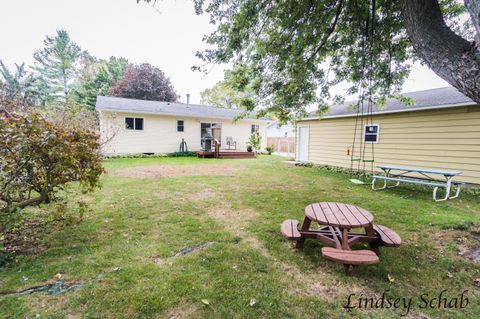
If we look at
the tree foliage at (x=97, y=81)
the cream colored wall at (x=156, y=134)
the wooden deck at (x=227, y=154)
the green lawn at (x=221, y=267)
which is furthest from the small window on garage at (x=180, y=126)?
the tree foliage at (x=97, y=81)

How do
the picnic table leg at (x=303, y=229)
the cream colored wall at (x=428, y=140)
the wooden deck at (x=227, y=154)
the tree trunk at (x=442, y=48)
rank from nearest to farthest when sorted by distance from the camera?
the tree trunk at (x=442, y=48) < the picnic table leg at (x=303, y=229) < the cream colored wall at (x=428, y=140) < the wooden deck at (x=227, y=154)

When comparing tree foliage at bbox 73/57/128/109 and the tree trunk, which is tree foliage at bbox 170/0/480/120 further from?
tree foliage at bbox 73/57/128/109

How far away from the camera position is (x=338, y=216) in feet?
7.97

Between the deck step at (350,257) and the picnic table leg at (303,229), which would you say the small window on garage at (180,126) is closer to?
the picnic table leg at (303,229)

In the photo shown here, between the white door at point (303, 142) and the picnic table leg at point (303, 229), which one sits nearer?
the picnic table leg at point (303, 229)

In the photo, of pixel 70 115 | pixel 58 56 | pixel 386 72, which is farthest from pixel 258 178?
pixel 58 56

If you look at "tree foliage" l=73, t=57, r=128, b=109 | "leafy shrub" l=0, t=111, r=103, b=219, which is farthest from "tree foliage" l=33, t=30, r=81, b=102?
"leafy shrub" l=0, t=111, r=103, b=219

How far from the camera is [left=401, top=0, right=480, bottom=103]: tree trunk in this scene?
1.77m

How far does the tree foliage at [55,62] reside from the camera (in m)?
25.7

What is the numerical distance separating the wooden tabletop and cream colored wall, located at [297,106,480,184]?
6.53 m

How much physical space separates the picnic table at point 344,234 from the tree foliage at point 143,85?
25.4m

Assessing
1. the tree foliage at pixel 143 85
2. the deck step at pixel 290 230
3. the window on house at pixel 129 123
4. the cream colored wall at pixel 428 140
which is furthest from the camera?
the tree foliage at pixel 143 85

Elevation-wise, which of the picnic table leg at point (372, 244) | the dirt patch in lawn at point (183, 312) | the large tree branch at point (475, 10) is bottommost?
the dirt patch in lawn at point (183, 312)

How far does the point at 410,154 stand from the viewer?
7621 mm
